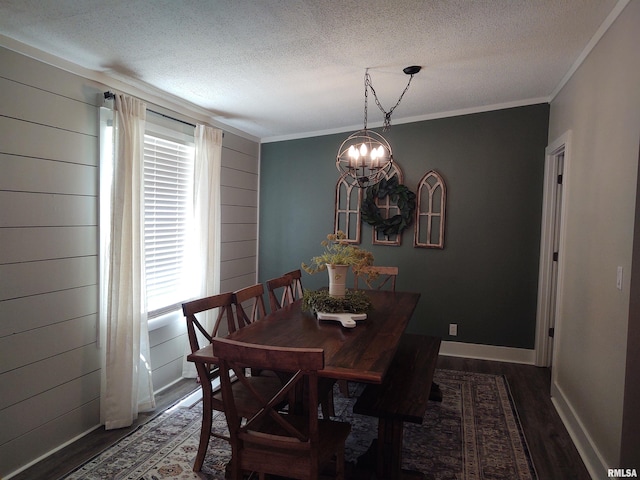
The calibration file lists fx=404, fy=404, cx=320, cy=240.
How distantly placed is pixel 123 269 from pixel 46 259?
478 millimetres

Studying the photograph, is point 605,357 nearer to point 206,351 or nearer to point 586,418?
point 586,418

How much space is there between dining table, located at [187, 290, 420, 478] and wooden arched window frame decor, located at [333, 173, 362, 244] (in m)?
1.77

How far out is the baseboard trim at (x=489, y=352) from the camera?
405cm

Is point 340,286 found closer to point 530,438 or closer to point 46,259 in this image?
point 530,438

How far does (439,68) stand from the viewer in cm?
295

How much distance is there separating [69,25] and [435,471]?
3157 millimetres

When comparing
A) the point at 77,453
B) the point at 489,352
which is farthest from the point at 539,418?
the point at 77,453

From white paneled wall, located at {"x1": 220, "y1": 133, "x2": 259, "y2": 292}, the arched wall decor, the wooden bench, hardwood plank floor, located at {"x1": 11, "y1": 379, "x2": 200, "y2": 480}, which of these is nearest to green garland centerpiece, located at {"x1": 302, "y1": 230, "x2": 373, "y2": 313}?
the wooden bench

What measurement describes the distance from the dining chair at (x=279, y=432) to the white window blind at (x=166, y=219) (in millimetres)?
1861

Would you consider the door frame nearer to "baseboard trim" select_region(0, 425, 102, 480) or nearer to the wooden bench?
the wooden bench

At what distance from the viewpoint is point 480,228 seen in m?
4.18

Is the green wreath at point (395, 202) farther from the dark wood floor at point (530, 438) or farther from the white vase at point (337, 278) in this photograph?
the white vase at point (337, 278)

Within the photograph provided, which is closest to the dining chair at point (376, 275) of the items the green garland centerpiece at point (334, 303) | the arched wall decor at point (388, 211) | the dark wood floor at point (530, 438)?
the green garland centerpiece at point (334, 303)

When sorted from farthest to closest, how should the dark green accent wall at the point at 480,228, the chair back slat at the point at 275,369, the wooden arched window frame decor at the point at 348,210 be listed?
the wooden arched window frame decor at the point at 348,210
the dark green accent wall at the point at 480,228
the chair back slat at the point at 275,369
